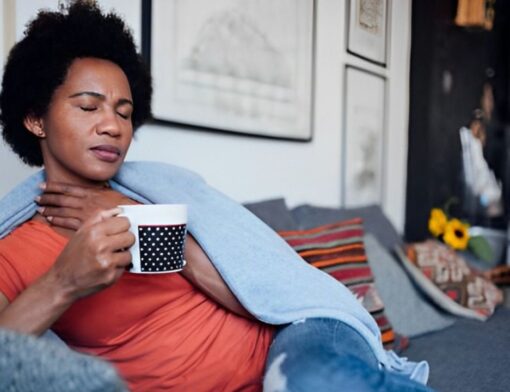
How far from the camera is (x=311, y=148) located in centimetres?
207

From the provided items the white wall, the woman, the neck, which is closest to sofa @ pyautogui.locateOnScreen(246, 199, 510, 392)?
the white wall

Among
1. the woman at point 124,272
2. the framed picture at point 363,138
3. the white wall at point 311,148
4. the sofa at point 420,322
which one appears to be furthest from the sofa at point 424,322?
the woman at point 124,272

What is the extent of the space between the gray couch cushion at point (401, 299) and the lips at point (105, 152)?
1043 millimetres

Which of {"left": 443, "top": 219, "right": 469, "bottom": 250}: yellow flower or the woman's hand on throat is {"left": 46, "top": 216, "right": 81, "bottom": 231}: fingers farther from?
{"left": 443, "top": 219, "right": 469, "bottom": 250}: yellow flower

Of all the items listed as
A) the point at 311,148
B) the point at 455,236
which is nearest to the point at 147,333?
the point at 311,148

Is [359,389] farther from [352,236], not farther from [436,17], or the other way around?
[436,17]

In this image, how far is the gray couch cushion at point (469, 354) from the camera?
1237mm

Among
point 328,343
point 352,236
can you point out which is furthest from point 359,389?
point 352,236

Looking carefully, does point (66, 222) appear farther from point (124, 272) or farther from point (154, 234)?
point (154, 234)

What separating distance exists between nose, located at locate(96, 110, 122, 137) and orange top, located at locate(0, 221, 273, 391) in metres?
0.19

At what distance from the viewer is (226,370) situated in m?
0.92

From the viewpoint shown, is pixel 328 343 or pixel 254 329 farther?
pixel 254 329

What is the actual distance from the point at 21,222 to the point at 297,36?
127cm

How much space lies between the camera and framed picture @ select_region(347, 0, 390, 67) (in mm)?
2152
